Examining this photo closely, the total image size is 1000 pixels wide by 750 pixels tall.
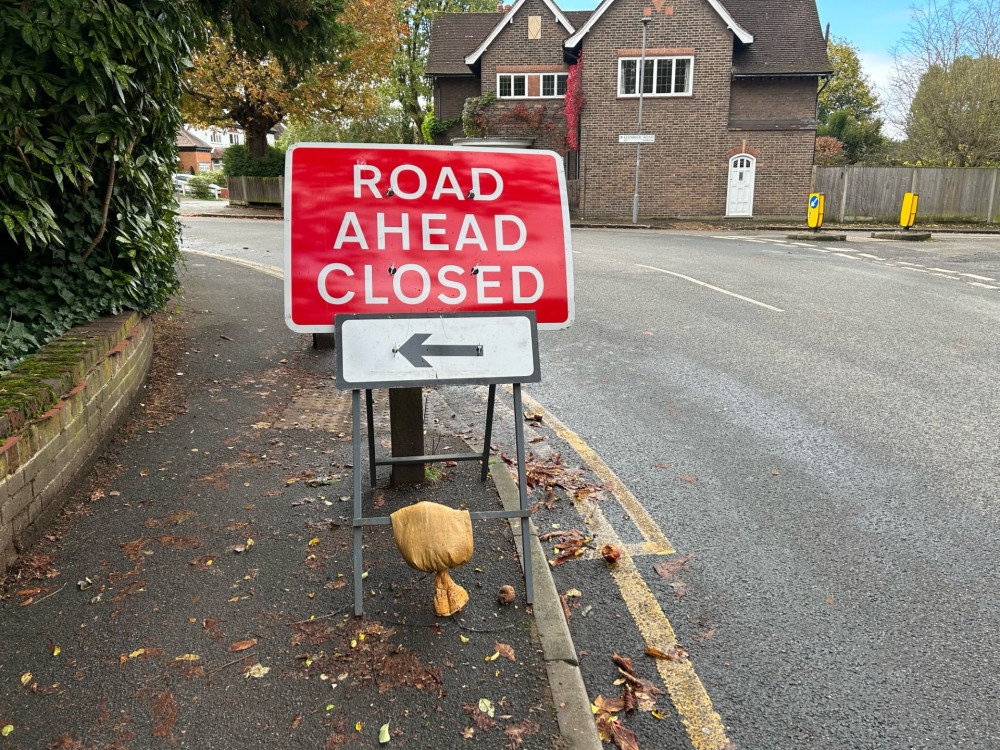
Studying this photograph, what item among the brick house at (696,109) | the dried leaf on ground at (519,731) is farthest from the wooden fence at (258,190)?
the dried leaf on ground at (519,731)

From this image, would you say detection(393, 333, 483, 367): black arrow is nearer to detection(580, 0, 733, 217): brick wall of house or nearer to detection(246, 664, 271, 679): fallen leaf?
detection(246, 664, 271, 679): fallen leaf

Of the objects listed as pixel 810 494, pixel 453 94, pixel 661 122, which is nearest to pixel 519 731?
pixel 810 494

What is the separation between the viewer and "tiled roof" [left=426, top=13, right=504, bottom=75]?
34719 mm

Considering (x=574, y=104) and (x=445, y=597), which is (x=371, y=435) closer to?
(x=445, y=597)

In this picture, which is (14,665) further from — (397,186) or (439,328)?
(397,186)

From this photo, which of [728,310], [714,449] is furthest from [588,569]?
[728,310]

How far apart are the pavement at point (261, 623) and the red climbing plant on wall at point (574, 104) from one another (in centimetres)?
2691

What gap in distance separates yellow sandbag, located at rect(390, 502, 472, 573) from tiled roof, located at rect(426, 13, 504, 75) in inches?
1352

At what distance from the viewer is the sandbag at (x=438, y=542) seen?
9.86ft

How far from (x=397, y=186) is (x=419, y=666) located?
2045 mm

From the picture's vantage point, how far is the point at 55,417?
381cm

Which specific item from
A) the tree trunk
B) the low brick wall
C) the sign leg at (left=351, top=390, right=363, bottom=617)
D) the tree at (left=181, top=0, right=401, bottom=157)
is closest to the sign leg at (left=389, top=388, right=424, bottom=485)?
the sign leg at (left=351, top=390, right=363, bottom=617)

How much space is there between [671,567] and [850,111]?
182 ft

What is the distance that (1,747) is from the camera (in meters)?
2.36
